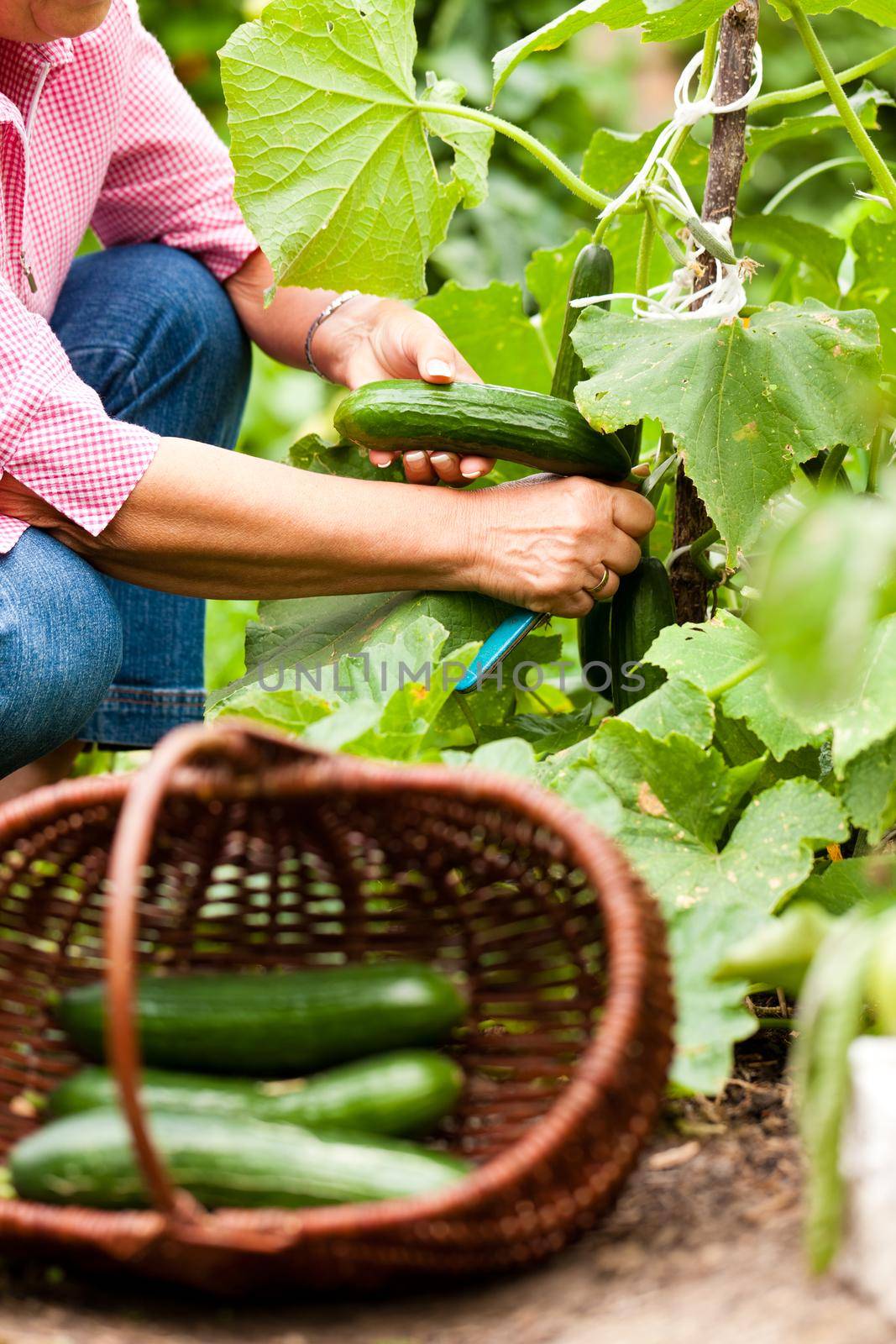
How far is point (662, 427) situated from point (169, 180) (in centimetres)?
92

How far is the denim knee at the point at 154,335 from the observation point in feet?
5.94

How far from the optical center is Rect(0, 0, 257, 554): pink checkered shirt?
1447 millimetres

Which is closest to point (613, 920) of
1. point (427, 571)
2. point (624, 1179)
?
point (624, 1179)

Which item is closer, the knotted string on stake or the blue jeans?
the knotted string on stake

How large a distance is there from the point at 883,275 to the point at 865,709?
3.15 feet

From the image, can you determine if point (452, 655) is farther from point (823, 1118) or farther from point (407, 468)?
point (823, 1118)

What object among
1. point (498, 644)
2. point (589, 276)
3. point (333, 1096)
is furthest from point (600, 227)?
point (333, 1096)

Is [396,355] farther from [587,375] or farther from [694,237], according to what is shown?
[694,237]

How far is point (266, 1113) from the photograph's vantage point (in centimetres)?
89

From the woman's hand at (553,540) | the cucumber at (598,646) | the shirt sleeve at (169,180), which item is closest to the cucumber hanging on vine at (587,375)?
the cucumber at (598,646)

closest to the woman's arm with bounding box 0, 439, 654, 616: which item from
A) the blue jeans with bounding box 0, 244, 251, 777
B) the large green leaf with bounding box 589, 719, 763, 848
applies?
the blue jeans with bounding box 0, 244, 251, 777

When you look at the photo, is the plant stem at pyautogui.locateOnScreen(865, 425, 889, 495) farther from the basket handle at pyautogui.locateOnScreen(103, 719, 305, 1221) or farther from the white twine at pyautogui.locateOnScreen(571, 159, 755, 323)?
the basket handle at pyautogui.locateOnScreen(103, 719, 305, 1221)

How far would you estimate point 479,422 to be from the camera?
153cm

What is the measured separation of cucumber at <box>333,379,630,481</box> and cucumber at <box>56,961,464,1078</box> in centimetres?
75
